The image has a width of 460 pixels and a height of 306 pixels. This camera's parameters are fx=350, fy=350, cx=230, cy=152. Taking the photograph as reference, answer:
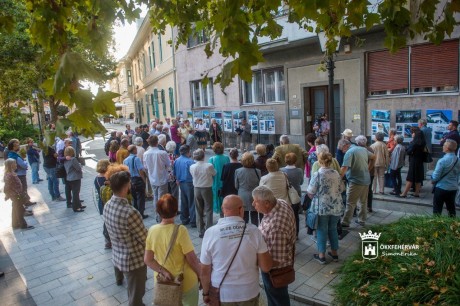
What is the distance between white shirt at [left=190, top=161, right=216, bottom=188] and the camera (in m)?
6.66

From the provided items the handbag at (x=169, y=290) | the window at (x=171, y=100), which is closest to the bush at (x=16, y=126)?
the window at (x=171, y=100)

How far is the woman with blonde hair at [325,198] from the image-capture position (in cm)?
527

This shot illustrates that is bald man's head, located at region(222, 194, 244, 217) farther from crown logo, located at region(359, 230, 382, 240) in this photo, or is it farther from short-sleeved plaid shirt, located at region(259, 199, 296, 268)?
crown logo, located at region(359, 230, 382, 240)

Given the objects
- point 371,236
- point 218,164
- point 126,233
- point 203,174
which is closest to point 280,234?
point 126,233

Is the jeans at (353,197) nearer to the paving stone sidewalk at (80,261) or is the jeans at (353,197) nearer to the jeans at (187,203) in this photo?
the paving stone sidewalk at (80,261)

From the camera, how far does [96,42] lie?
10.0ft

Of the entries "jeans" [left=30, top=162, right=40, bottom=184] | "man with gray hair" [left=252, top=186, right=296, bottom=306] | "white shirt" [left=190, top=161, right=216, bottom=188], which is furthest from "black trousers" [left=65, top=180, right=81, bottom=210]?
"man with gray hair" [left=252, top=186, right=296, bottom=306]

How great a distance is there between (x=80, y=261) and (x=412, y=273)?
5.35 metres

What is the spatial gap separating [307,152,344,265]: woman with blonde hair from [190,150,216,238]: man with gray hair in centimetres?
208

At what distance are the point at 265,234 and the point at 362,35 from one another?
10.2 m

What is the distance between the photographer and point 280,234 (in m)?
3.70

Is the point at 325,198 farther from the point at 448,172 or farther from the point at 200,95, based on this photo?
the point at 200,95

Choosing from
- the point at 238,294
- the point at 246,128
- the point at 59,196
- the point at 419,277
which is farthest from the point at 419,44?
the point at 59,196

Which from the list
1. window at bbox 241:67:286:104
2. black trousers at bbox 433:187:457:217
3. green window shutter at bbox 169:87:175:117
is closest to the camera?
black trousers at bbox 433:187:457:217
